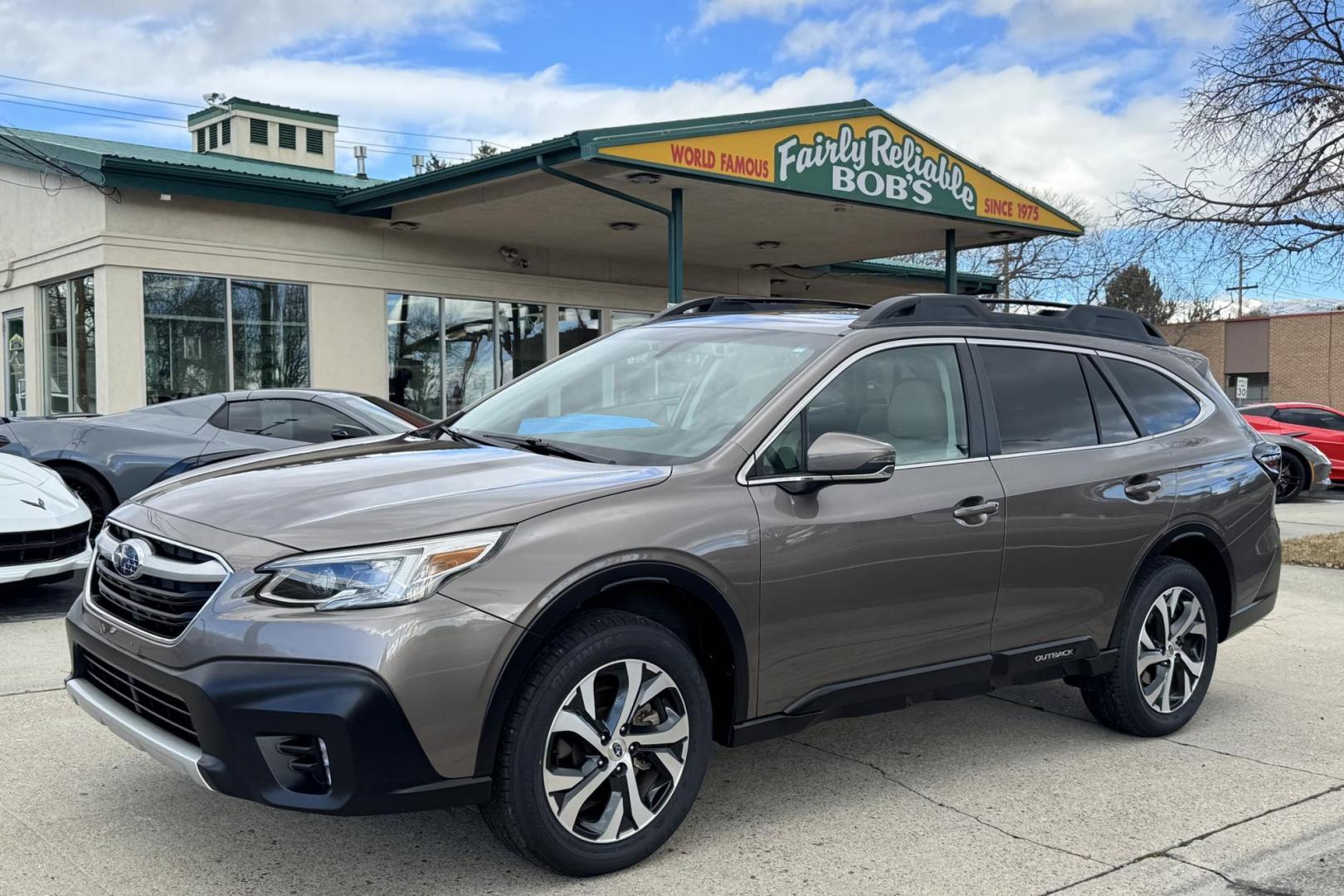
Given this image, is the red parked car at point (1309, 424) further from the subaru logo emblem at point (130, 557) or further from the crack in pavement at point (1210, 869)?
the subaru logo emblem at point (130, 557)

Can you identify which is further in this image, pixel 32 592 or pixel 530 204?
pixel 530 204

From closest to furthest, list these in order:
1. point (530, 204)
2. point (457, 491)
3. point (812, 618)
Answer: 1. point (457, 491)
2. point (812, 618)
3. point (530, 204)

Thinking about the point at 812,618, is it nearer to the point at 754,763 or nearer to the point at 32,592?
the point at 754,763

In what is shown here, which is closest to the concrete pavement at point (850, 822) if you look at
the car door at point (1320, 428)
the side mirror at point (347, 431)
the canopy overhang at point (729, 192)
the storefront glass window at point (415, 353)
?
the side mirror at point (347, 431)

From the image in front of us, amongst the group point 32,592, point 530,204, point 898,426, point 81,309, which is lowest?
point 32,592

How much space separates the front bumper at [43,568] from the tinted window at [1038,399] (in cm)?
541

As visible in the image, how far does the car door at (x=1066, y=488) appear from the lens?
4617mm

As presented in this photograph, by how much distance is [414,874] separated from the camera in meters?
3.61

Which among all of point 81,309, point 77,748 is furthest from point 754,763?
point 81,309

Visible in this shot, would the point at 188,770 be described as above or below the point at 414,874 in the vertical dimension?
above

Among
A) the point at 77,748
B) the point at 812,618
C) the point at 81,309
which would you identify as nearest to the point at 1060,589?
the point at 812,618

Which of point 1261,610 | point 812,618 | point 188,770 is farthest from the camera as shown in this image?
point 1261,610

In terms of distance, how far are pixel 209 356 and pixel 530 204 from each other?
4.79 metres

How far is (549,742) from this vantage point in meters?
3.43
